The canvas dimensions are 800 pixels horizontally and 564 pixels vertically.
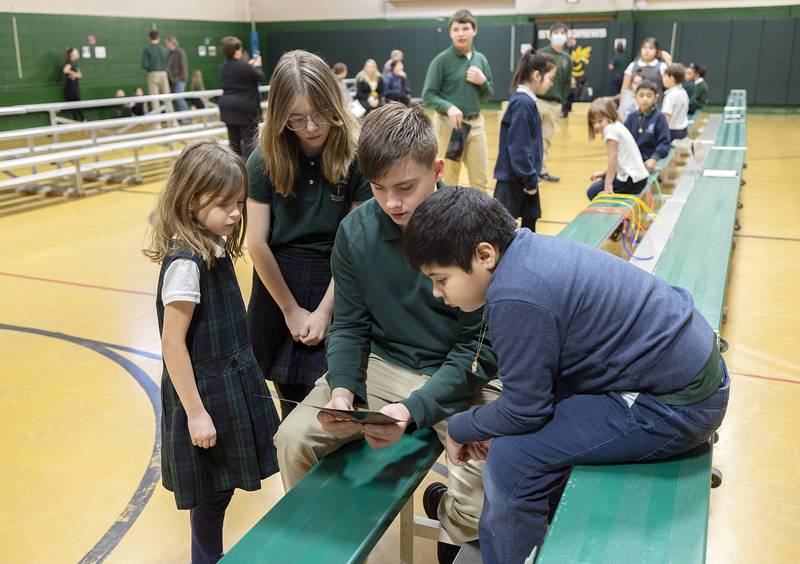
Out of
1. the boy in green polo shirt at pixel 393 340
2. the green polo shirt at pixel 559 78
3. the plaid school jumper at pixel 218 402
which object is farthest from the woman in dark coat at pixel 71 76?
the boy in green polo shirt at pixel 393 340

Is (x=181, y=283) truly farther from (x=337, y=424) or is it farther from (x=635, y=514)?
(x=635, y=514)

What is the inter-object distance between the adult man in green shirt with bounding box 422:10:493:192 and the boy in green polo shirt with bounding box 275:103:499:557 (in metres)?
4.28

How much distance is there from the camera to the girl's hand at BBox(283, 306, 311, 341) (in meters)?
2.47

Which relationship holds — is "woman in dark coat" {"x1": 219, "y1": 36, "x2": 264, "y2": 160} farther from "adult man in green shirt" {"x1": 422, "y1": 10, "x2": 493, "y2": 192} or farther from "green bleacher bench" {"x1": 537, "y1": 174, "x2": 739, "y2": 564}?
"green bleacher bench" {"x1": 537, "y1": 174, "x2": 739, "y2": 564}

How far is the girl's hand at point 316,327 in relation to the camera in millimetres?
2463

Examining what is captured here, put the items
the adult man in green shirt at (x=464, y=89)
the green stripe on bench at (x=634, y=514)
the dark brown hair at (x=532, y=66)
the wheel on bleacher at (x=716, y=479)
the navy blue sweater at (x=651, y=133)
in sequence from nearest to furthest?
the green stripe on bench at (x=634, y=514) < the wheel on bleacher at (x=716, y=479) < the dark brown hair at (x=532, y=66) < the adult man in green shirt at (x=464, y=89) < the navy blue sweater at (x=651, y=133)

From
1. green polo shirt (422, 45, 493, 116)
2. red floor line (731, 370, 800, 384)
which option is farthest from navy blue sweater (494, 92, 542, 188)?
red floor line (731, 370, 800, 384)

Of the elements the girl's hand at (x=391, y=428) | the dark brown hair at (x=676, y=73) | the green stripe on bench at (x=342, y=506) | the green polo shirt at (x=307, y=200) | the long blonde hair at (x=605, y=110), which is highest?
the dark brown hair at (x=676, y=73)

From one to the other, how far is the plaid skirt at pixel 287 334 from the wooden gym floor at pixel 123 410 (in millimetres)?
548

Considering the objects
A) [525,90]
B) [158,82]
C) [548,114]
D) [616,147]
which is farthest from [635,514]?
[158,82]

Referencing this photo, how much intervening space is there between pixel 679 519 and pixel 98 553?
1.87 m

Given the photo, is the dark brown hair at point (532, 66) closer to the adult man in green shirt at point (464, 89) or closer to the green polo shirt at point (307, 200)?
the adult man in green shirt at point (464, 89)

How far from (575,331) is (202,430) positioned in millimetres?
1060

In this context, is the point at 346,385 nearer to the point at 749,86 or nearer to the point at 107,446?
the point at 107,446
